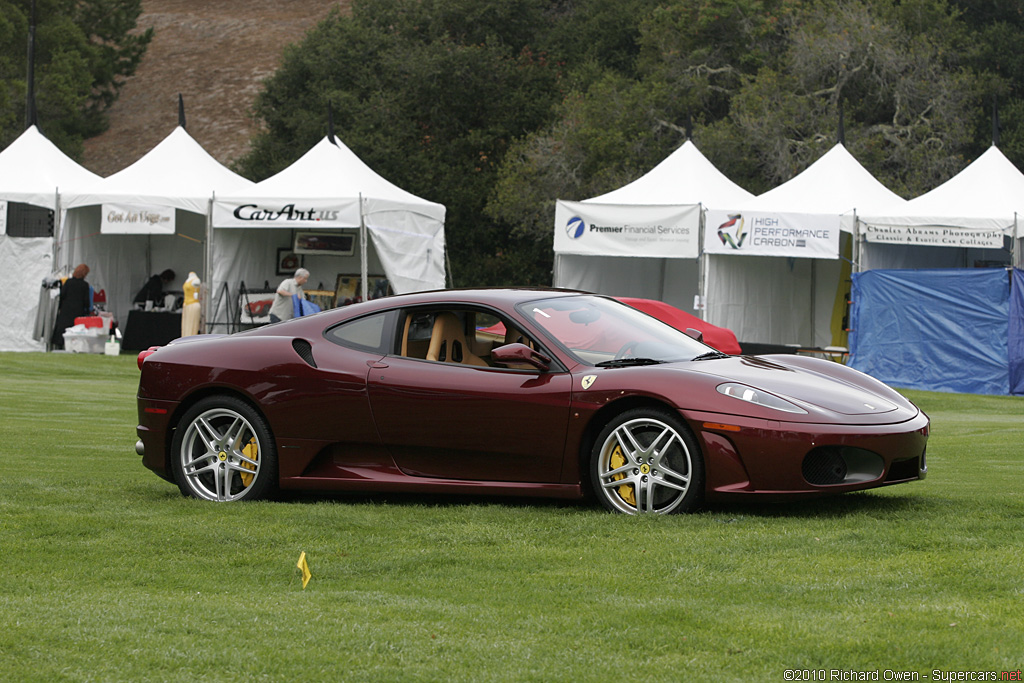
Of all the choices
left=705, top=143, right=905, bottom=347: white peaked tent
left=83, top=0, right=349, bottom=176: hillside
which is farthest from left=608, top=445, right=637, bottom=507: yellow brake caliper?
left=83, top=0, right=349, bottom=176: hillside

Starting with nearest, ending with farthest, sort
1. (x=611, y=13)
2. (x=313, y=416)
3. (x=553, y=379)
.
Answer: (x=553, y=379) < (x=313, y=416) < (x=611, y=13)

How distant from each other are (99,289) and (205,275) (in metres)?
3.52

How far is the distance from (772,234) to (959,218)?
3.50 meters

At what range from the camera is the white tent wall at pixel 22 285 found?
1022 inches

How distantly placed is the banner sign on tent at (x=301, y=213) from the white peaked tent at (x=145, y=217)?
1.06 metres

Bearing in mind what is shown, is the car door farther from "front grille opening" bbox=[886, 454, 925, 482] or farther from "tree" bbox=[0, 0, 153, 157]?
"tree" bbox=[0, 0, 153, 157]

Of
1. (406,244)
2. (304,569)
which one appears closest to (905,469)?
(304,569)

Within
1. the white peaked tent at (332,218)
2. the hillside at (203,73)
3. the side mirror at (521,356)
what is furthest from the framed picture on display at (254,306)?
the hillside at (203,73)

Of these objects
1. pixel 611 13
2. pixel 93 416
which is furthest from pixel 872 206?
pixel 611 13

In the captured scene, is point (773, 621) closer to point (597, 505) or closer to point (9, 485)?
point (597, 505)

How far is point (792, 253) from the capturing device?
23.8 meters

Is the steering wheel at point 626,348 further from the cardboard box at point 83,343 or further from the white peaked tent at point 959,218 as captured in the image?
the cardboard box at point 83,343

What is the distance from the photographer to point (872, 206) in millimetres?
24453

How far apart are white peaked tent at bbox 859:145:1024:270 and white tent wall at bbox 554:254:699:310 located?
23.6 feet
